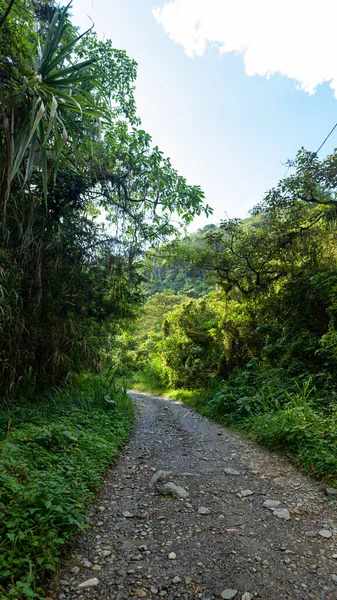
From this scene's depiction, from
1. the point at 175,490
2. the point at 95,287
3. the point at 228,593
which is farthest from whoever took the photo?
the point at 95,287

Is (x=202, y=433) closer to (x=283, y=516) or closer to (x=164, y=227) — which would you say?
(x=283, y=516)

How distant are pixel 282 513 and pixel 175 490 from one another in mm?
1008

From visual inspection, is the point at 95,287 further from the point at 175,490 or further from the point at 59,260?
the point at 175,490

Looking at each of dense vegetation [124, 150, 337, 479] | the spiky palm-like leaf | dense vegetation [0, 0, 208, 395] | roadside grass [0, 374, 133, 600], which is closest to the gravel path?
roadside grass [0, 374, 133, 600]

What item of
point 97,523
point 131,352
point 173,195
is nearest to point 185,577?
point 97,523

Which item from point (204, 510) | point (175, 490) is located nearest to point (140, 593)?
point (204, 510)

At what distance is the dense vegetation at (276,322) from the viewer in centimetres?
490

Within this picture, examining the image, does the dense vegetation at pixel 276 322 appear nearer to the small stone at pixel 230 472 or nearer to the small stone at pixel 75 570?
the small stone at pixel 230 472

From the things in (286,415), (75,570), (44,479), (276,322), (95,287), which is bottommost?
(75,570)

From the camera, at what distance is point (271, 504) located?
2.92 metres

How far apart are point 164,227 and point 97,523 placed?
5.93 meters

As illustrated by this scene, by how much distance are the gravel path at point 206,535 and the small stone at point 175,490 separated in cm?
1

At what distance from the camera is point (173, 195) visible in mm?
6344

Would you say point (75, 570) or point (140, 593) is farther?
point (75, 570)
